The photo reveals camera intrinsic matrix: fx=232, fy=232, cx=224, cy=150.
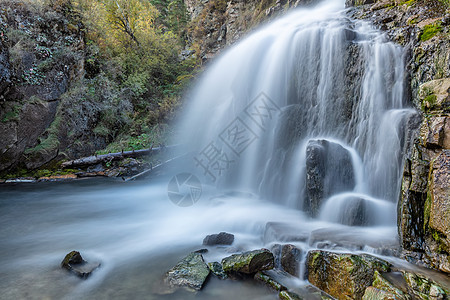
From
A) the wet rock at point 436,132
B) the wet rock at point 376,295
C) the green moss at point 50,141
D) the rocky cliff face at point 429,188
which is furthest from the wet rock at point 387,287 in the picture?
the green moss at point 50,141

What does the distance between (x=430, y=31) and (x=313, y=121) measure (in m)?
3.12

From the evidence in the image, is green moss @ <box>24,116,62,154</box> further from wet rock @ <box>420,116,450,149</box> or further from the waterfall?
wet rock @ <box>420,116,450,149</box>

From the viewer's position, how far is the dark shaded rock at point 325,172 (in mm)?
4832

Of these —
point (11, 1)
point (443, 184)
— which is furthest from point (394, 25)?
point (11, 1)

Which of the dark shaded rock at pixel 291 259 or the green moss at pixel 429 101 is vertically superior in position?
the green moss at pixel 429 101

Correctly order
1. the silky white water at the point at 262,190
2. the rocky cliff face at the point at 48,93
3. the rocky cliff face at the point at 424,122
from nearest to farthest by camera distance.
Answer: the rocky cliff face at the point at 424,122, the silky white water at the point at 262,190, the rocky cliff face at the point at 48,93

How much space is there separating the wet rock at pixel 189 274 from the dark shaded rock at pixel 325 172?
2665mm

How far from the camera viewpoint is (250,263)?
3.11 metres

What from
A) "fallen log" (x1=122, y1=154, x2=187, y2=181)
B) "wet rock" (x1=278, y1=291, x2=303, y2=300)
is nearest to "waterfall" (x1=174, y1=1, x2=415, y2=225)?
"fallen log" (x1=122, y1=154, x2=187, y2=181)

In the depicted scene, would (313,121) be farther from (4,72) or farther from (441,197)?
(4,72)

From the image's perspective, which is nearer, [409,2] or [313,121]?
[313,121]

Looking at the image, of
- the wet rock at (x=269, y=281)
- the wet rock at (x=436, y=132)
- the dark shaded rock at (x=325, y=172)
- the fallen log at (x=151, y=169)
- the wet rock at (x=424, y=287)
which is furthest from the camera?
the fallen log at (x=151, y=169)

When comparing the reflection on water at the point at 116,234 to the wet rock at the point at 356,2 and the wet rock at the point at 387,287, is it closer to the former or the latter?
the wet rock at the point at 387,287

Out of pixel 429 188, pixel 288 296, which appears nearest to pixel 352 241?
pixel 429 188
